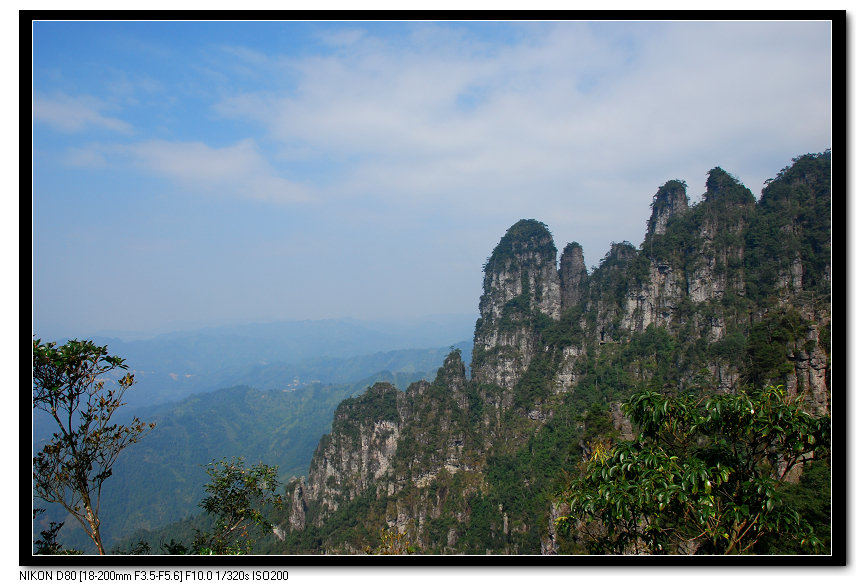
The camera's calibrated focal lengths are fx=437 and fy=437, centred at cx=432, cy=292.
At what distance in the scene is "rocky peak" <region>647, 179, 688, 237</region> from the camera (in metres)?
33.5

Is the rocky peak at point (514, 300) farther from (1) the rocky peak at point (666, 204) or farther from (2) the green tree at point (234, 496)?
(2) the green tree at point (234, 496)

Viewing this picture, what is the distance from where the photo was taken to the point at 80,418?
4.83 m

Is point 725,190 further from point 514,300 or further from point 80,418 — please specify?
point 80,418

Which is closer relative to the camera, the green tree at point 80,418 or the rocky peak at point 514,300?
the green tree at point 80,418

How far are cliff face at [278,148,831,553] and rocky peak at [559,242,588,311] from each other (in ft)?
0.39

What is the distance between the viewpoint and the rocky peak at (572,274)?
3712 cm

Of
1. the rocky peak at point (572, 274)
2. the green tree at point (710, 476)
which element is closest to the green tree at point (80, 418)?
the green tree at point (710, 476)

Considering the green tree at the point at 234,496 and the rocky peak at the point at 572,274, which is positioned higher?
the rocky peak at the point at 572,274

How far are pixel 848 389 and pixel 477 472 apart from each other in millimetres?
24821

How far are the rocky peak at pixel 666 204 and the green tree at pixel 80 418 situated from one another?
3568 centimetres

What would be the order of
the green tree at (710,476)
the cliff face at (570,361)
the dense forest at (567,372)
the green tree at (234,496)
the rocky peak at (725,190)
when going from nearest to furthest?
the green tree at (710,476) < the green tree at (234,496) < the dense forest at (567,372) < the cliff face at (570,361) < the rocky peak at (725,190)

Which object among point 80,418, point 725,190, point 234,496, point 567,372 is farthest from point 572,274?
point 80,418

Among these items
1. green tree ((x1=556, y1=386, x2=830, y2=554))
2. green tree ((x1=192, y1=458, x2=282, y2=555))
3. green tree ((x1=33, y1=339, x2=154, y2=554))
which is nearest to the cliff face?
green tree ((x1=192, y1=458, x2=282, y2=555))

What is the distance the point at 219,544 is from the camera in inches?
230
